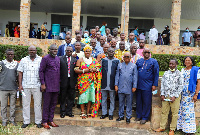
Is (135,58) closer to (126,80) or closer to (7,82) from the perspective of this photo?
(126,80)

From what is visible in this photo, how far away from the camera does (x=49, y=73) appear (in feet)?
15.9

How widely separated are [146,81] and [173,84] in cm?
61

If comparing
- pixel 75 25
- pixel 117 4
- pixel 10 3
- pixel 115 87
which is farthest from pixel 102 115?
pixel 10 3

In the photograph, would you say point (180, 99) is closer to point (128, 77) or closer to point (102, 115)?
point (128, 77)

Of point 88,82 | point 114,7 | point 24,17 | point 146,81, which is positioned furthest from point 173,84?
point 114,7

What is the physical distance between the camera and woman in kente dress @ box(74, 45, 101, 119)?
5215 mm

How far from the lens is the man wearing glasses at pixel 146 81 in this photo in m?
5.11

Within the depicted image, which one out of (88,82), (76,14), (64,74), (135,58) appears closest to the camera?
(64,74)

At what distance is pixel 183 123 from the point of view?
16.3ft

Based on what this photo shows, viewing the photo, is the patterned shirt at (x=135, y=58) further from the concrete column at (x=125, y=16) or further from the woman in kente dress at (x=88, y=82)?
the concrete column at (x=125, y=16)

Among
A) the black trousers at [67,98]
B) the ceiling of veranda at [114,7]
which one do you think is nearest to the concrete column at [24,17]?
the ceiling of veranda at [114,7]

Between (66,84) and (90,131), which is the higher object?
(66,84)

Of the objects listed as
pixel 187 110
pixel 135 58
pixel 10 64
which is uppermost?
pixel 135 58

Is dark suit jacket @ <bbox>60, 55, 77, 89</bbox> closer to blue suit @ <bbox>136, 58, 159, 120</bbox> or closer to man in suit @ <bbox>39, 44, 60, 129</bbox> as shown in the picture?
man in suit @ <bbox>39, 44, 60, 129</bbox>
